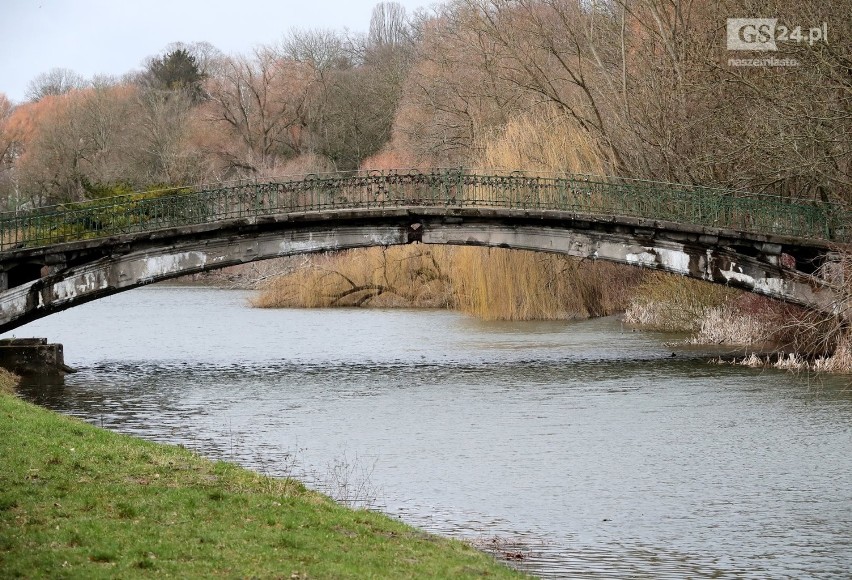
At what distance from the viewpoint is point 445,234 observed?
32.6m

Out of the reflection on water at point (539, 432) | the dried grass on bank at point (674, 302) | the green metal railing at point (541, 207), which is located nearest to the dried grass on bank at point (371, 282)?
the dried grass on bank at point (674, 302)

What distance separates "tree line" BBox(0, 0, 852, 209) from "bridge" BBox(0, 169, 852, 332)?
1.22 meters

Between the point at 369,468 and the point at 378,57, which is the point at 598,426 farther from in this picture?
the point at 378,57

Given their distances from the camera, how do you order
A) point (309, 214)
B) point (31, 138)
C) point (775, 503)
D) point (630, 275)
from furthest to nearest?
point (31, 138) < point (630, 275) < point (309, 214) < point (775, 503)

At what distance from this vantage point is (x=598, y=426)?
21.2 meters

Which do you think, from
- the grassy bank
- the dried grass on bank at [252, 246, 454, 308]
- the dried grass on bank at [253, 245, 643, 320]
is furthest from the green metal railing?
the dried grass on bank at [252, 246, 454, 308]

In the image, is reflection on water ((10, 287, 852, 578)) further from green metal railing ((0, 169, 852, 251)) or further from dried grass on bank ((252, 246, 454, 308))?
dried grass on bank ((252, 246, 454, 308))

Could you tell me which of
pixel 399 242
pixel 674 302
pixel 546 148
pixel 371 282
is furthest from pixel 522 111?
pixel 399 242

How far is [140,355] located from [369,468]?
19505 mm

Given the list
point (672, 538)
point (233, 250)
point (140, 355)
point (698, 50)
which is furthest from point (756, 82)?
point (672, 538)

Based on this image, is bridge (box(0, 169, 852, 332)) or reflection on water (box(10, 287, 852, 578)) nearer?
reflection on water (box(10, 287, 852, 578))

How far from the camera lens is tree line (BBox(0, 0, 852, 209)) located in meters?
29.3

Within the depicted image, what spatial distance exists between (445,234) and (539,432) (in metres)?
12.5

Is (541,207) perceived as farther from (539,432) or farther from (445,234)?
(539,432)
